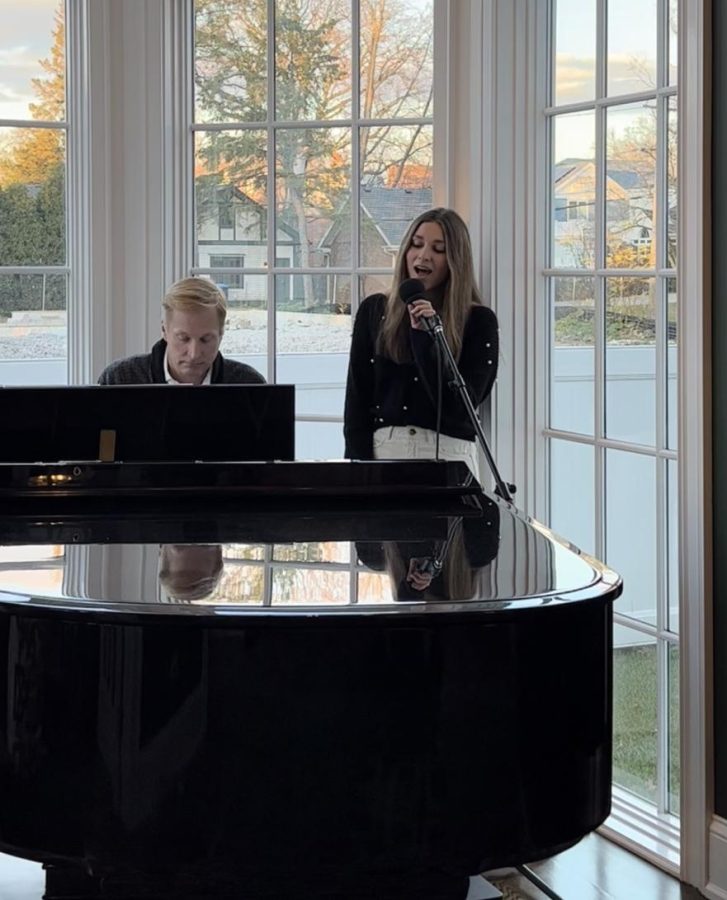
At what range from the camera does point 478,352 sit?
3668 mm

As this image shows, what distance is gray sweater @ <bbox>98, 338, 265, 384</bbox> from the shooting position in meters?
3.35

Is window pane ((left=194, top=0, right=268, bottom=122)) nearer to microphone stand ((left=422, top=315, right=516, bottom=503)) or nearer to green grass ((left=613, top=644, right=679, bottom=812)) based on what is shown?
microphone stand ((left=422, top=315, right=516, bottom=503))

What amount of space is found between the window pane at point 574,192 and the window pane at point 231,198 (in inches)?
34.7

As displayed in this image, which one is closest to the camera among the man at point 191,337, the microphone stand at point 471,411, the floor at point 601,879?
the microphone stand at point 471,411

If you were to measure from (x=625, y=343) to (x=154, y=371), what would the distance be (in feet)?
3.88

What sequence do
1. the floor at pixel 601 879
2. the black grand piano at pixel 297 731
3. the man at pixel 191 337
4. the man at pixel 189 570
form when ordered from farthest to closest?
the man at pixel 191 337, the floor at pixel 601 879, the man at pixel 189 570, the black grand piano at pixel 297 731

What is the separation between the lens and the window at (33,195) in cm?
420

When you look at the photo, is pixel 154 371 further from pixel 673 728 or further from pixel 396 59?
pixel 673 728

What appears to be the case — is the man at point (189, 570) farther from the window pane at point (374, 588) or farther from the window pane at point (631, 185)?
the window pane at point (631, 185)

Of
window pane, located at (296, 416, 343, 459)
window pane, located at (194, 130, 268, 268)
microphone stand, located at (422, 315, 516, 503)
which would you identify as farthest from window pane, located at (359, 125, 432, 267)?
microphone stand, located at (422, 315, 516, 503)

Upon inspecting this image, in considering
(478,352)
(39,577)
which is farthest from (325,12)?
(39,577)

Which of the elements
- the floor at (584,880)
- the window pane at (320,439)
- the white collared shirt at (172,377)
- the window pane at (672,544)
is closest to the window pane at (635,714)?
the window pane at (672,544)

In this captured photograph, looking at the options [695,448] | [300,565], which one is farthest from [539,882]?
[300,565]

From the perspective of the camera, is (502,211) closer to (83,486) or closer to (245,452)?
(245,452)
